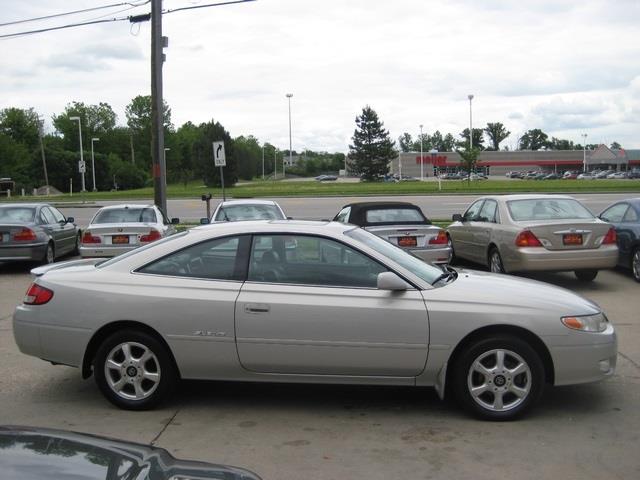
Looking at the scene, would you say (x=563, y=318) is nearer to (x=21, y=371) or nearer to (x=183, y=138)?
(x=21, y=371)

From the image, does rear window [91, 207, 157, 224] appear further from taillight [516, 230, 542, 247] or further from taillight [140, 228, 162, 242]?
taillight [516, 230, 542, 247]

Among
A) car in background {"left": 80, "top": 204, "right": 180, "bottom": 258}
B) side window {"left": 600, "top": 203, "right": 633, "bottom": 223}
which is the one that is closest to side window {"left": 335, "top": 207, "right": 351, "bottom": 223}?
car in background {"left": 80, "top": 204, "right": 180, "bottom": 258}

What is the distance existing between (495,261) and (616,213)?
2.66 meters

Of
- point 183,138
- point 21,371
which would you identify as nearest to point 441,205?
point 21,371

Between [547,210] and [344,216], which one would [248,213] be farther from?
[547,210]

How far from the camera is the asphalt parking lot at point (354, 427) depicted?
14.1 ft

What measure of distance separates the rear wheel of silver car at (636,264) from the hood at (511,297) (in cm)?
635

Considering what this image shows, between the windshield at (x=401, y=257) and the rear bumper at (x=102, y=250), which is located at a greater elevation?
the windshield at (x=401, y=257)

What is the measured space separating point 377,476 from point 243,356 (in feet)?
4.81

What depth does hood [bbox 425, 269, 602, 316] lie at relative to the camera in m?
5.05

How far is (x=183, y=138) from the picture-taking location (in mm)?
129500

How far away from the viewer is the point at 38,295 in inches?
217

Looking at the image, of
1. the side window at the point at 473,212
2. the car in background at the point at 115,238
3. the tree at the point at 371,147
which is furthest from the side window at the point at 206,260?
the tree at the point at 371,147

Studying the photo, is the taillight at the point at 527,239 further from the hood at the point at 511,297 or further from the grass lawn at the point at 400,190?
the grass lawn at the point at 400,190
